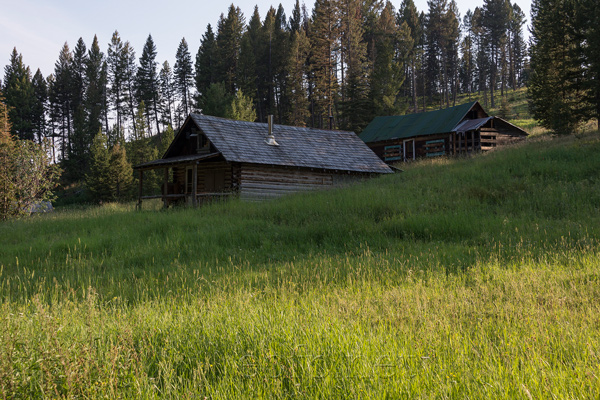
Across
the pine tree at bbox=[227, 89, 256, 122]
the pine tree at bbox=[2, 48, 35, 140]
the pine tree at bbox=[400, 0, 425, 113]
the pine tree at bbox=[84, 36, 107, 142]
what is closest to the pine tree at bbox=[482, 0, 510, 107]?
the pine tree at bbox=[400, 0, 425, 113]

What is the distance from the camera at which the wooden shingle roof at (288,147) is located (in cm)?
2406

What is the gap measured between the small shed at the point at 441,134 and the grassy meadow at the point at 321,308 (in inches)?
893

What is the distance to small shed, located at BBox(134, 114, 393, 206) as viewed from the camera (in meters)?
23.8

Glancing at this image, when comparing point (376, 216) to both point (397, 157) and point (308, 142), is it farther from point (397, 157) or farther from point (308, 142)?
point (397, 157)

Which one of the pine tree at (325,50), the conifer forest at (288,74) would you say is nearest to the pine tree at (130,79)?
the conifer forest at (288,74)

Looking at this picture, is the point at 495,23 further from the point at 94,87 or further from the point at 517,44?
the point at 94,87

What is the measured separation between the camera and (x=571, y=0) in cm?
3109

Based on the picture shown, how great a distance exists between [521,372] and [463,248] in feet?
22.5

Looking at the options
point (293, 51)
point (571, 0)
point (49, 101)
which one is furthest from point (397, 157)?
point (49, 101)

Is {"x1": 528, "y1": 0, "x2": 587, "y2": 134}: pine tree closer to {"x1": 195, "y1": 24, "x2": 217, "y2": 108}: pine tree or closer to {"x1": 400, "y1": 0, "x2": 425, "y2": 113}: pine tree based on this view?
{"x1": 400, "y1": 0, "x2": 425, "y2": 113}: pine tree

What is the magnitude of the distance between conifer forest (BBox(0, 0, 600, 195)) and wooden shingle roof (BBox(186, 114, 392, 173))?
13.1 meters

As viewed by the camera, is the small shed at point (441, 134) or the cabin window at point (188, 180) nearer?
the cabin window at point (188, 180)

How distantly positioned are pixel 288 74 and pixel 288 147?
123ft

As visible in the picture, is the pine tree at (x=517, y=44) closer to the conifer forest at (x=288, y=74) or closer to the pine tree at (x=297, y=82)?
the conifer forest at (x=288, y=74)
